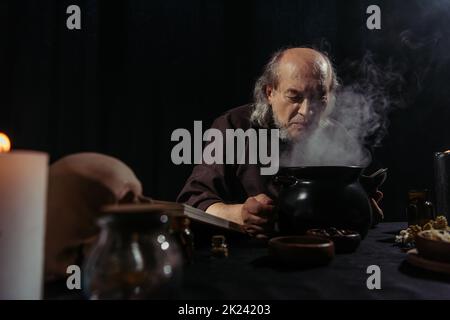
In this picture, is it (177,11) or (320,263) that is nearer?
(320,263)

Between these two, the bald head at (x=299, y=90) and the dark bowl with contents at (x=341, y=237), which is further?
the bald head at (x=299, y=90)

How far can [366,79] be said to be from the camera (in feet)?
9.75

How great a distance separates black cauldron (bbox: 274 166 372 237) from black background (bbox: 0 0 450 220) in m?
2.20

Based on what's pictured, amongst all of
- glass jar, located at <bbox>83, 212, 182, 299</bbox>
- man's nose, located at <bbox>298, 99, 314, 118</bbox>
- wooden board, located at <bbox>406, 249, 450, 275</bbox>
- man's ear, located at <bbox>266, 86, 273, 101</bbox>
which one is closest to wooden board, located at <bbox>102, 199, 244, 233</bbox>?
glass jar, located at <bbox>83, 212, 182, 299</bbox>

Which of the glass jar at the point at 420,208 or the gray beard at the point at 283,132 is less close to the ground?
the gray beard at the point at 283,132

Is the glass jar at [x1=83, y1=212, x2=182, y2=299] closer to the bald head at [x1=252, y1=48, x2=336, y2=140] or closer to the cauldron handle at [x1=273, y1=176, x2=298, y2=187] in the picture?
the cauldron handle at [x1=273, y1=176, x2=298, y2=187]

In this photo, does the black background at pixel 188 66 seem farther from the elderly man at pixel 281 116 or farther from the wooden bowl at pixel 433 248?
the wooden bowl at pixel 433 248

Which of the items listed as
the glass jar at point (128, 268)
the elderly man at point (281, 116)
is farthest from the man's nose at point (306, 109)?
the glass jar at point (128, 268)

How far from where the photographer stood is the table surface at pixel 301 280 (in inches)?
24.9

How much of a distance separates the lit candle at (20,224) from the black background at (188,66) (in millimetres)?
2645

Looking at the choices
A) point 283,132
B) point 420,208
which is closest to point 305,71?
point 283,132

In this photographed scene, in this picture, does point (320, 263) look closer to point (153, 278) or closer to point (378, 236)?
point (153, 278)
